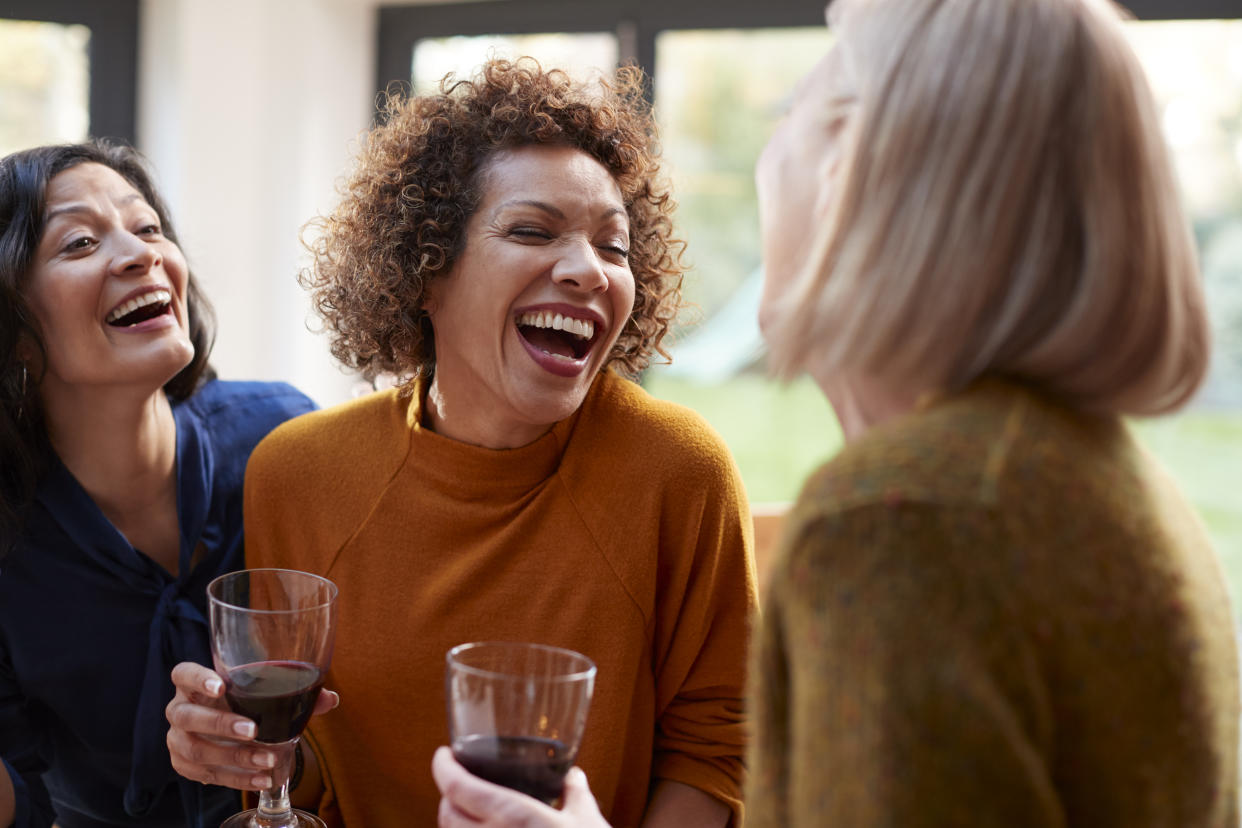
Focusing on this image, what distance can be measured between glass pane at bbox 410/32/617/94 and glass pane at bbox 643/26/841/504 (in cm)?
20

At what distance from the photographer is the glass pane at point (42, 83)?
10.1ft

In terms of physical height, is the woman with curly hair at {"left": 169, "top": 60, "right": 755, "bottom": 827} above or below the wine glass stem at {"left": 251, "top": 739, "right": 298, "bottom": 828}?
above

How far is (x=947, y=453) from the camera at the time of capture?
69 cm

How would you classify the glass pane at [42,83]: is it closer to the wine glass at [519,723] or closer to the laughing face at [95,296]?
the laughing face at [95,296]

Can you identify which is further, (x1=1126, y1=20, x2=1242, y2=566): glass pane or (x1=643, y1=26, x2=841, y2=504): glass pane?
(x1=643, y1=26, x2=841, y2=504): glass pane

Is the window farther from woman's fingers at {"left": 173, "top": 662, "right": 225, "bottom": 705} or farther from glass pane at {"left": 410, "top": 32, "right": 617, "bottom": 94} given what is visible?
woman's fingers at {"left": 173, "top": 662, "right": 225, "bottom": 705}

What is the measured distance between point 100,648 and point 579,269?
1.00 meters

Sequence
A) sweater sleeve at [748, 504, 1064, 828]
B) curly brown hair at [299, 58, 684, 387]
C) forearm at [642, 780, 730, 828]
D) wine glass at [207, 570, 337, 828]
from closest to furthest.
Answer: sweater sleeve at [748, 504, 1064, 828] < wine glass at [207, 570, 337, 828] < forearm at [642, 780, 730, 828] < curly brown hair at [299, 58, 684, 387]

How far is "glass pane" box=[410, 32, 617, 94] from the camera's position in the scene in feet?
11.3

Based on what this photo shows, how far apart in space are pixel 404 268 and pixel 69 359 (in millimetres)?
588

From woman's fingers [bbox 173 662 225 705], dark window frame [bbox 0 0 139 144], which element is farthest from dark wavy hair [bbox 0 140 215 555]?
dark window frame [bbox 0 0 139 144]

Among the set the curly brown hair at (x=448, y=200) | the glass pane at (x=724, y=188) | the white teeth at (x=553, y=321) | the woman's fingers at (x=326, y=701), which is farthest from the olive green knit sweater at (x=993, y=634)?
the glass pane at (x=724, y=188)

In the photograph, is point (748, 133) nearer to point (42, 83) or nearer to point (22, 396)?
point (42, 83)

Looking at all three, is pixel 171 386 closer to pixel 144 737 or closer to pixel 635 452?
pixel 144 737
